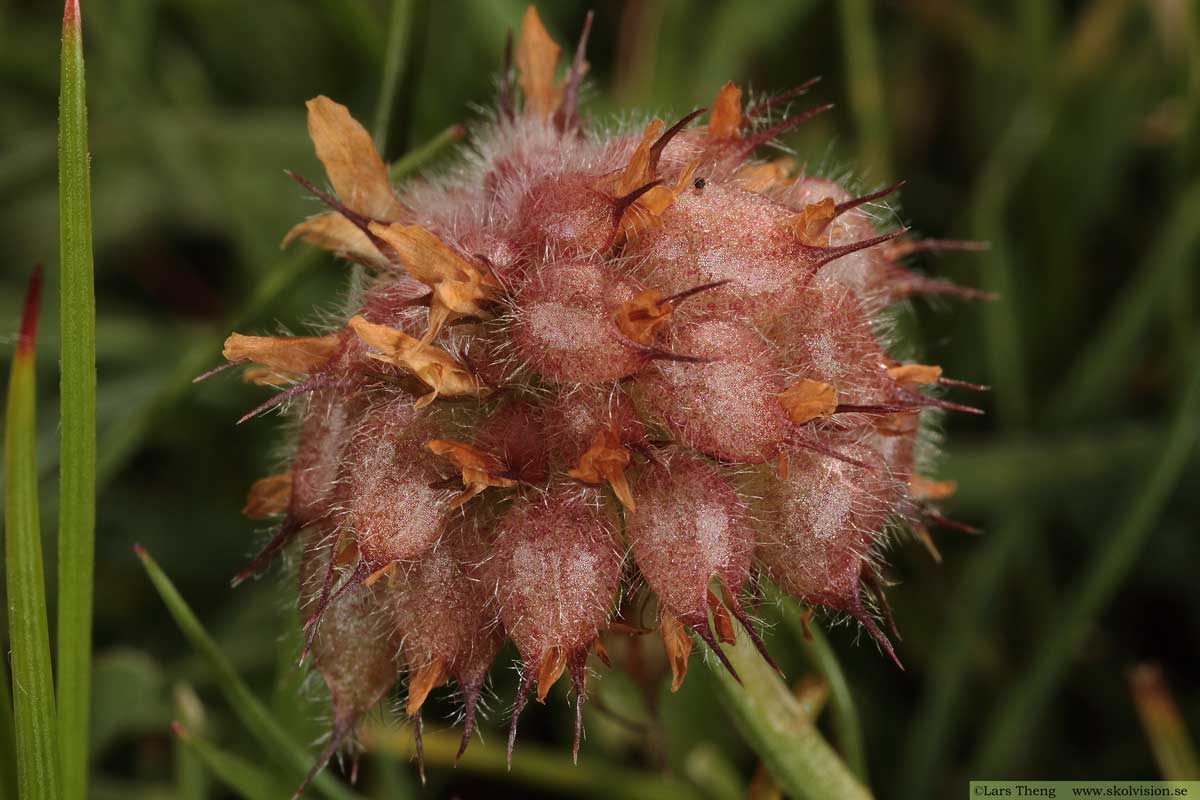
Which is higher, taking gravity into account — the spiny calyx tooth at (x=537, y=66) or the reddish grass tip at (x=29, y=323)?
the spiny calyx tooth at (x=537, y=66)

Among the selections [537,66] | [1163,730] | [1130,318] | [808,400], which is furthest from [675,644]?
[1130,318]

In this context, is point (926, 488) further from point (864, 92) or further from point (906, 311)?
point (864, 92)

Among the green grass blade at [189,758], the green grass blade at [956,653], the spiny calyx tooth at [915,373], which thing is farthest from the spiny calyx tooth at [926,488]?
the green grass blade at [189,758]

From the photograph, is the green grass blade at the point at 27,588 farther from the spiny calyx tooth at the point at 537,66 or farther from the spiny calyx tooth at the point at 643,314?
the spiny calyx tooth at the point at 537,66

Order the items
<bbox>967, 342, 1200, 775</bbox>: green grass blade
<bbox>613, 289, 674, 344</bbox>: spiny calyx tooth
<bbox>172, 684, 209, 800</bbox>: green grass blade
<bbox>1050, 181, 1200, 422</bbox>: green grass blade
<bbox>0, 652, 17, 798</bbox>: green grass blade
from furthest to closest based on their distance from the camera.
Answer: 1. <bbox>1050, 181, 1200, 422</bbox>: green grass blade
2. <bbox>967, 342, 1200, 775</bbox>: green grass blade
3. <bbox>172, 684, 209, 800</bbox>: green grass blade
4. <bbox>0, 652, 17, 798</bbox>: green grass blade
5. <bbox>613, 289, 674, 344</bbox>: spiny calyx tooth

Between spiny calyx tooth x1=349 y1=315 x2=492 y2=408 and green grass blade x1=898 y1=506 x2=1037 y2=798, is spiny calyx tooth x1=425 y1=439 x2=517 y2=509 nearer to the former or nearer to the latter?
spiny calyx tooth x1=349 y1=315 x2=492 y2=408

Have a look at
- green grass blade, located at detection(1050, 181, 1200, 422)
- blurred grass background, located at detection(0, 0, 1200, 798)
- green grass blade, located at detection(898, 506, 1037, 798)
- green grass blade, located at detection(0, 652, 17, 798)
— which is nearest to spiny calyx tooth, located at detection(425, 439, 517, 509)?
green grass blade, located at detection(0, 652, 17, 798)
